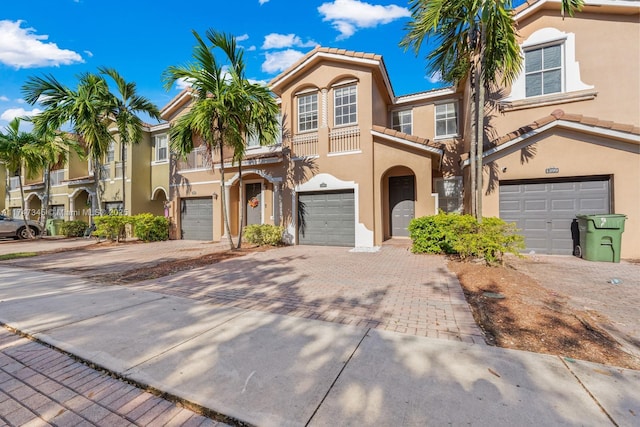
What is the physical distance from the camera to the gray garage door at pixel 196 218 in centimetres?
1520

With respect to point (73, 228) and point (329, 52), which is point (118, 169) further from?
point (329, 52)

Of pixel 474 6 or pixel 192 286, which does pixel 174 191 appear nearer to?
pixel 192 286

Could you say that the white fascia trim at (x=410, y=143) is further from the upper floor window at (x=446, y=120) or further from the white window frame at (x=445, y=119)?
the upper floor window at (x=446, y=120)

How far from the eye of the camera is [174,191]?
16031mm

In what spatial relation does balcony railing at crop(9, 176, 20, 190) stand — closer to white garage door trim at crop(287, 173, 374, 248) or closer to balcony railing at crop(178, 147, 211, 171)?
balcony railing at crop(178, 147, 211, 171)

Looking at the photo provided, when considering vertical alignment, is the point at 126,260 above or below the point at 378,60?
below

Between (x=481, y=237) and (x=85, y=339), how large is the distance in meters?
7.87

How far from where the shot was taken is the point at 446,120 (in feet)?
43.7

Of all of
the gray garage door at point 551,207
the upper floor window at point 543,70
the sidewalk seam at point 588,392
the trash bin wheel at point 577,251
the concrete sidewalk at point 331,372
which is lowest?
the sidewalk seam at point 588,392

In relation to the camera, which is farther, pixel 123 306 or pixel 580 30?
pixel 580 30

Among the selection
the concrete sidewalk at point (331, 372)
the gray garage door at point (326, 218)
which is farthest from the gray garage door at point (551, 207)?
the concrete sidewalk at point (331, 372)

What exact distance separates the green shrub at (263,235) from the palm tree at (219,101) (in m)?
3.24

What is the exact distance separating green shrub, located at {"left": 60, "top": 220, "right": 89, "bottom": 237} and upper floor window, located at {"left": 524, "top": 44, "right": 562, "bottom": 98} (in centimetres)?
2517

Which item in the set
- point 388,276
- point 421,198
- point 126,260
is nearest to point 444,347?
A: point 388,276
